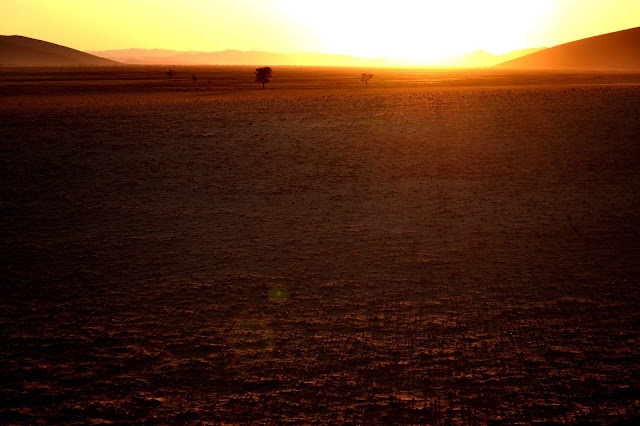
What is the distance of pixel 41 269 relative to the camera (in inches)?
489

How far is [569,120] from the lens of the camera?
98.6 feet

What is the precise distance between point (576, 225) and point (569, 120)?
18.1 meters

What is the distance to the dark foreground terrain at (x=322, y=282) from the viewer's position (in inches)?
302

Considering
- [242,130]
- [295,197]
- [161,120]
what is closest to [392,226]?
[295,197]

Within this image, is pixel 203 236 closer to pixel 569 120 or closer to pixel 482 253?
pixel 482 253

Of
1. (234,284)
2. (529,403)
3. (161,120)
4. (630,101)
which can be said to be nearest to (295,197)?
(234,284)

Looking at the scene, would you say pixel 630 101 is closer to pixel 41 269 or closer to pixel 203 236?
pixel 203 236

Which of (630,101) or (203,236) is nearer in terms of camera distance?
(203,236)

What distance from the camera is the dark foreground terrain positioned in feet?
25.2

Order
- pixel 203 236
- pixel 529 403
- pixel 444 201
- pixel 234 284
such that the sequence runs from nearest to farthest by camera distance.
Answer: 1. pixel 529 403
2. pixel 234 284
3. pixel 203 236
4. pixel 444 201

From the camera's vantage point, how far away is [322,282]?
1162 centimetres

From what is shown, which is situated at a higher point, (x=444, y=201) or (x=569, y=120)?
(x=569, y=120)

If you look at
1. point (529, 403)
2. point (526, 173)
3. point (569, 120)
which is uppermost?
point (569, 120)

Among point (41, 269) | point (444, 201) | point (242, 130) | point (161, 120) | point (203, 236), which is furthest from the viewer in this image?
point (161, 120)
